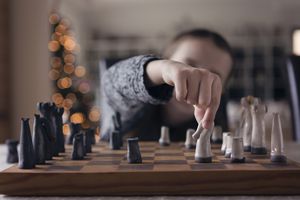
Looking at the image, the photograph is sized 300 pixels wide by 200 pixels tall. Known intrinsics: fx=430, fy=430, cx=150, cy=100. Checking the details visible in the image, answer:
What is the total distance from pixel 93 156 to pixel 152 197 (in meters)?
0.35

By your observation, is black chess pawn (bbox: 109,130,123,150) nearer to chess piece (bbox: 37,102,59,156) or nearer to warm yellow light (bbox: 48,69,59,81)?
chess piece (bbox: 37,102,59,156)

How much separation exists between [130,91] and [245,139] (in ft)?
1.28

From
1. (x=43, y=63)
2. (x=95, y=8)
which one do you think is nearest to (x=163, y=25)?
(x=95, y=8)

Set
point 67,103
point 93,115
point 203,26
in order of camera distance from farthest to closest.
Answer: point 203,26, point 93,115, point 67,103

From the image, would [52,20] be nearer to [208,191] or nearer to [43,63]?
[43,63]

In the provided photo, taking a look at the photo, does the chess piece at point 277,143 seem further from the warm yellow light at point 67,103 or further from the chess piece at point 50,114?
the warm yellow light at point 67,103

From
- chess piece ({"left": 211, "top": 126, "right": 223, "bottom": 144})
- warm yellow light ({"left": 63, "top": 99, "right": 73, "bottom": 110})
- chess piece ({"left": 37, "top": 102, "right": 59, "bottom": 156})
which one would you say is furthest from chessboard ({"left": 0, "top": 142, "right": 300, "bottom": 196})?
warm yellow light ({"left": 63, "top": 99, "right": 73, "bottom": 110})

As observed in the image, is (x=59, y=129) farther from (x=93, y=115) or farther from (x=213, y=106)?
(x=93, y=115)

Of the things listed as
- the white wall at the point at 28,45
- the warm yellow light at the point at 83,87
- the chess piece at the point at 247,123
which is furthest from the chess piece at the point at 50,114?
the warm yellow light at the point at 83,87

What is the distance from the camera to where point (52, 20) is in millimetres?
5227

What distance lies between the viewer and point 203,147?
97cm

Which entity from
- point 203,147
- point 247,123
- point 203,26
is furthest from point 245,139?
point 203,26

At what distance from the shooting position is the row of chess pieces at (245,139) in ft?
3.14

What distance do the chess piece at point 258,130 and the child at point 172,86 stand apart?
166mm
